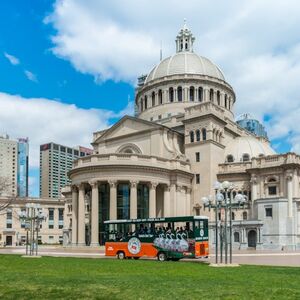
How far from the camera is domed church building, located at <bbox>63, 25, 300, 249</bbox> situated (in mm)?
73250

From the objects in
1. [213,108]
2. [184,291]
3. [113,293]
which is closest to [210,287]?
[184,291]

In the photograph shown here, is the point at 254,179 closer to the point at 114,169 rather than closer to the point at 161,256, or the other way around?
the point at 114,169

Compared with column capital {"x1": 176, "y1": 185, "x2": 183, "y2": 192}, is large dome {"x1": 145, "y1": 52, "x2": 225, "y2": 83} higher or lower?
higher

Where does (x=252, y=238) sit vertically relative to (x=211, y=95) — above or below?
below

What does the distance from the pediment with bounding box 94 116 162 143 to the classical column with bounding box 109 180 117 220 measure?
15617 mm

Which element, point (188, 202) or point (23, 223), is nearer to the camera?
point (188, 202)

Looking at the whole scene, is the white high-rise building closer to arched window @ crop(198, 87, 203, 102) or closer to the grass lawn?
arched window @ crop(198, 87, 203, 102)

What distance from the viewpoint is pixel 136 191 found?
73.7 m

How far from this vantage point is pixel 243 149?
278 ft

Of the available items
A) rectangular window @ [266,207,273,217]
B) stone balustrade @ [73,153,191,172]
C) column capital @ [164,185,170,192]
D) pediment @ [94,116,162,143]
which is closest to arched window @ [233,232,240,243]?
rectangular window @ [266,207,273,217]

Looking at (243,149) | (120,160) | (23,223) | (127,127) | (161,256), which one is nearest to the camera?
(161,256)

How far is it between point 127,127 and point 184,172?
15.2m

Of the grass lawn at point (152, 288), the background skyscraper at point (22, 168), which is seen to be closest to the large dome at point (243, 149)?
the grass lawn at point (152, 288)

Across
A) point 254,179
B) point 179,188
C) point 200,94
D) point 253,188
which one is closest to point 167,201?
point 179,188
